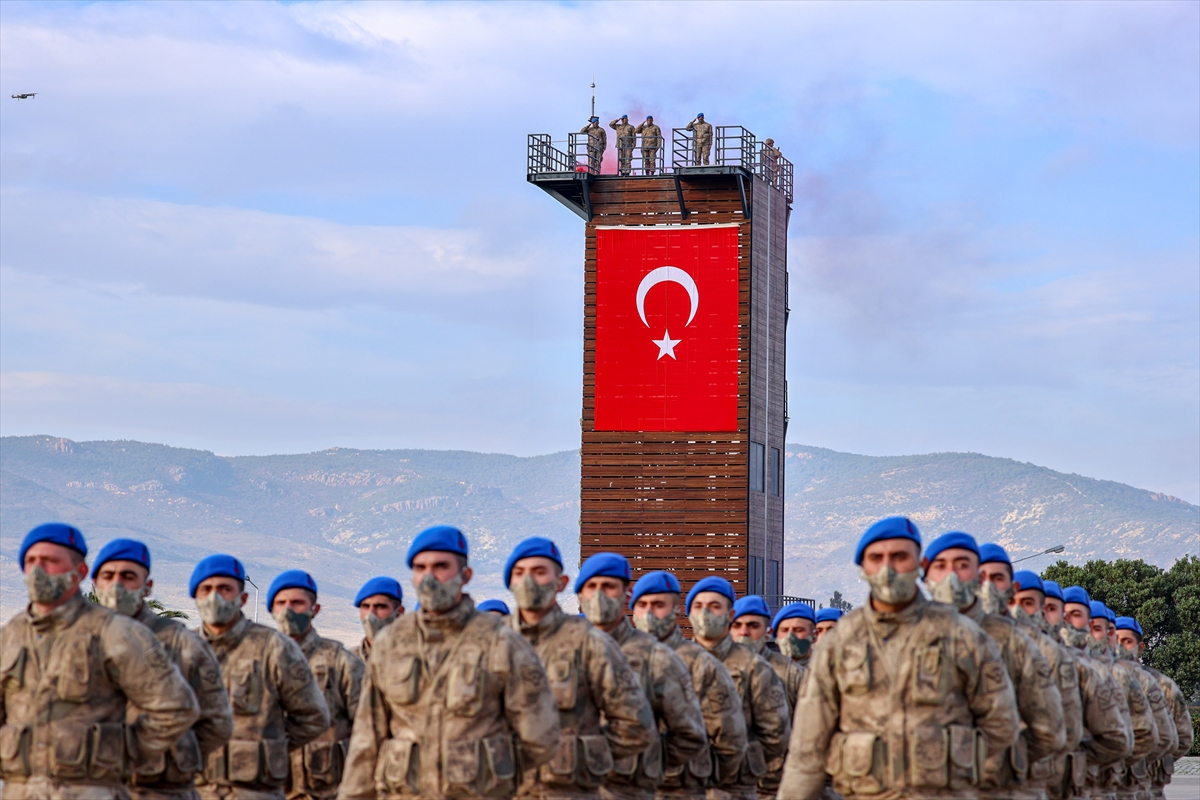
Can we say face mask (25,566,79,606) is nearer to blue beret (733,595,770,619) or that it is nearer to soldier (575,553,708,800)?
soldier (575,553,708,800)

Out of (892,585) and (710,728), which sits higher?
(892,585)

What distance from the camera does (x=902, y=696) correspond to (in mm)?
9648

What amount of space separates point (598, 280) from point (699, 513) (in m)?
6.98

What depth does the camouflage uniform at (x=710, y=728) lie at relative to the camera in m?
13.2

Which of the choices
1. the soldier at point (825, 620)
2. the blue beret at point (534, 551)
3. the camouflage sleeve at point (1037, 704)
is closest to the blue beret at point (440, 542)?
the blue beret at point (534, 551)

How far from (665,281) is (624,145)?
4.13 meters

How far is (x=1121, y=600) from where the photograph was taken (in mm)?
65125

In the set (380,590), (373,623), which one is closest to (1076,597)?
(380,590)

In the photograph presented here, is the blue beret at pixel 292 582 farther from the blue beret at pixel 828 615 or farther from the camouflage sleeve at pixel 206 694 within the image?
the blue beret at pixel 828 615

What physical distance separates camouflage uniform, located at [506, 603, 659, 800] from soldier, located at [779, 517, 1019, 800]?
1.43 meters

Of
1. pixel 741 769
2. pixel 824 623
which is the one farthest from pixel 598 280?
pixel 741 769

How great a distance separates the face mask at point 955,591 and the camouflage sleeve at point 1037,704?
0.41 metres

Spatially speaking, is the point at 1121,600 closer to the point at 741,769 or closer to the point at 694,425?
the point at 694,425

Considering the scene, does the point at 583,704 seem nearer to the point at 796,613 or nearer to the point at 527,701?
the point at 527,701
